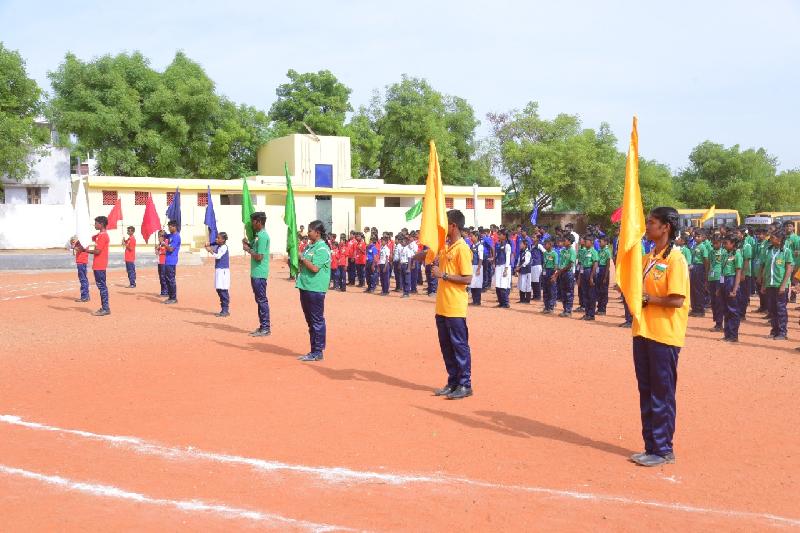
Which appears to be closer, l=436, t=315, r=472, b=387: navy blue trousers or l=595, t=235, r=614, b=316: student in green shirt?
l=436, t=315, r=472, b=387: navy blue trousers

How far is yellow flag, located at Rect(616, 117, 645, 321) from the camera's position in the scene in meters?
5.50

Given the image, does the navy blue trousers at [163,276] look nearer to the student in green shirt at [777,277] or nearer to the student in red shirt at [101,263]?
the student in red shirt at [101,263]

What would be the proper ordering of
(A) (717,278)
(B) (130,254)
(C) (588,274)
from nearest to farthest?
(A) (717,278) → (C) (588,274) → (B) (130,254)

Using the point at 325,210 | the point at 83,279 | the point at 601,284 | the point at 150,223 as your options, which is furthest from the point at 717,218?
the point at 83,279

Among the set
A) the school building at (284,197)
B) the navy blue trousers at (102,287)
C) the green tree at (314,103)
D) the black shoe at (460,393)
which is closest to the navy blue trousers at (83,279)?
the navy blue trousers at (102,287)

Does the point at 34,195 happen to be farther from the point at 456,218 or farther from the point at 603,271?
the point at 456,218

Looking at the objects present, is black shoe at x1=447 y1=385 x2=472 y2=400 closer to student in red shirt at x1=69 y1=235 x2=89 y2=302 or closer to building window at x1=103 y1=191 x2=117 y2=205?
student in red shirt at x1=69 y1=235 x2=89 y2=302

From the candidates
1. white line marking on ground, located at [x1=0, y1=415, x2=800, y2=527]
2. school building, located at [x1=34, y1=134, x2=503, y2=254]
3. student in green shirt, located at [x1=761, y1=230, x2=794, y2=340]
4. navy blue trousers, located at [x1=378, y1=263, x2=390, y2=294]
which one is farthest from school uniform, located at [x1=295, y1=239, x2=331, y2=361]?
school building, located at [x1=34, y1=134, x2=503, y2=254]

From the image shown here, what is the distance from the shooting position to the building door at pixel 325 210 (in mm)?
37625

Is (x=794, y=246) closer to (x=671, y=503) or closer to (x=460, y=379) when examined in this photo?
(x=460, y=379)

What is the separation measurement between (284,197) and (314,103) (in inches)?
454

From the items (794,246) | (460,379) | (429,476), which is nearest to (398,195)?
(794,246)

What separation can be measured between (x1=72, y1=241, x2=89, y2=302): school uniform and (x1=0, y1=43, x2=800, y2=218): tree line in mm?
18843

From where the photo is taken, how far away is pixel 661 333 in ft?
18.3
